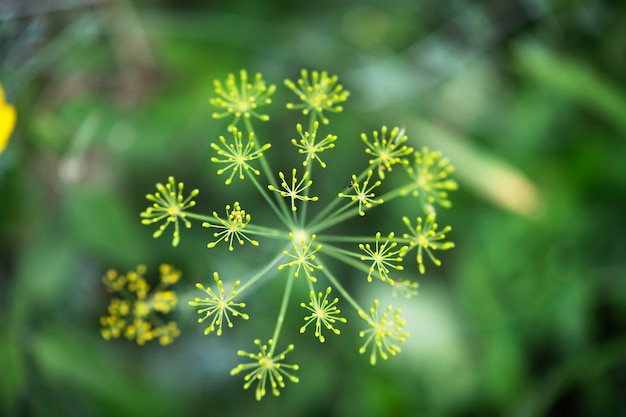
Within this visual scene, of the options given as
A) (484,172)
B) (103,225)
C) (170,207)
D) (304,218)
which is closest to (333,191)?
(484,172)

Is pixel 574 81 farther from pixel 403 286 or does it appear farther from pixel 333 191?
pixel 403 286

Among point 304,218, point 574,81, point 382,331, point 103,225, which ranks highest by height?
point 574,81

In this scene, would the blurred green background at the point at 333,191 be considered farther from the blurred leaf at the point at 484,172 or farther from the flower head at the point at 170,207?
the flower head at the point at 170,207

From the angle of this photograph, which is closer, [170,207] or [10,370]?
[170,207]

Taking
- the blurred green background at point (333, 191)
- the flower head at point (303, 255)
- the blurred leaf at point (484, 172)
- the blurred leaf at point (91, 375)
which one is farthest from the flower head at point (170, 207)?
the blurred leaf at point (484, 172)

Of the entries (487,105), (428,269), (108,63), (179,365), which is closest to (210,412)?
(179,365)

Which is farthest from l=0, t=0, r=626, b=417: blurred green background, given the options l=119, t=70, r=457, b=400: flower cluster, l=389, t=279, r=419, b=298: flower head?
l=389, t=279, r=419, b=298: flower head

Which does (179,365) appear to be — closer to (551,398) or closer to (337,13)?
(551,398)

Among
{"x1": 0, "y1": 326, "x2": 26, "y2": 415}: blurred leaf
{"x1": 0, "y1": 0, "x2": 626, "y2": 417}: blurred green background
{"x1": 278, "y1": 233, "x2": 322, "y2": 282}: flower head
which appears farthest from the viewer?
{"x1": 0, "y1": 0, "x2": 626, "y2": 417}: blurred green background

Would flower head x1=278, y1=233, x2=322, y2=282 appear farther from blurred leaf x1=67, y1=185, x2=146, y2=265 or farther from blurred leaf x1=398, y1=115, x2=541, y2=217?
blurred leaf x1=398, y1=115, x2=541, y2=217
